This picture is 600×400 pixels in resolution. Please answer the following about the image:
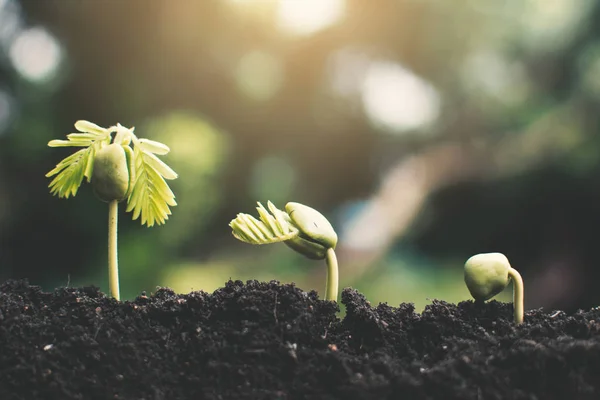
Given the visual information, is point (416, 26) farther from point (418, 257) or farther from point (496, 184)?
point (418, 257)

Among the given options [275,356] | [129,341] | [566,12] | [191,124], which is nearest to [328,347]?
[275,356]

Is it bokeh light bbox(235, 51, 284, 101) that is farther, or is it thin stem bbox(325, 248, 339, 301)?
bokeh light bbox(235, 51, 284, 101)

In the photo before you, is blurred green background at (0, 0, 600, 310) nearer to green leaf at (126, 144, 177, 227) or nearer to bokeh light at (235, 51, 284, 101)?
bokeh light at (235, 51, 284, 101)

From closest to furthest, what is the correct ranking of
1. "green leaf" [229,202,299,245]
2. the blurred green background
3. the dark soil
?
the dark soil → "green leaf" [229,202,299,245] → the blurred green background

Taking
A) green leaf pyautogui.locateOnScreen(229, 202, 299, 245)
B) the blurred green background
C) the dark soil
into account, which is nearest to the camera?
the dark soil

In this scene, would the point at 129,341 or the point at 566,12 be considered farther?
the point at 566,12

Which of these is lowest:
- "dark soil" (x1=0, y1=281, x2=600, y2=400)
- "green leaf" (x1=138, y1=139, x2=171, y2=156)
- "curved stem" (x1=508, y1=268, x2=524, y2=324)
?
"dark soil" (x1=0, y1=281, x2=600, y2=400)

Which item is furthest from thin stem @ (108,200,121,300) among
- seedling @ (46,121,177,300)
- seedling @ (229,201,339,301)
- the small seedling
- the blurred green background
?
the blurred green background
